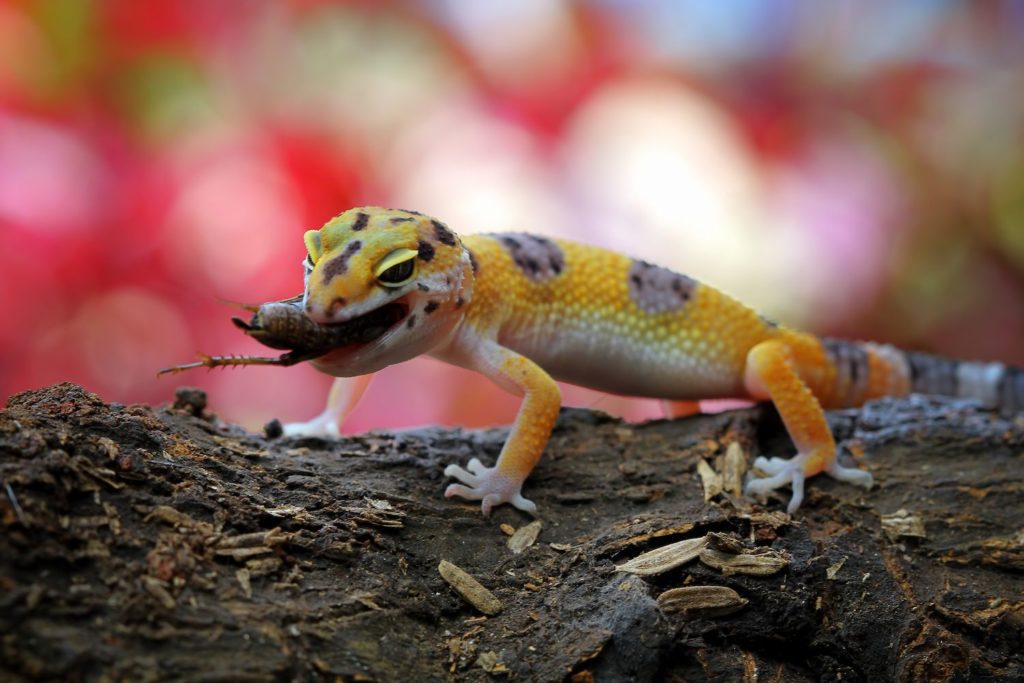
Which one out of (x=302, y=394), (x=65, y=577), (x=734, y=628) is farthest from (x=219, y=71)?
(x=734, y=628)

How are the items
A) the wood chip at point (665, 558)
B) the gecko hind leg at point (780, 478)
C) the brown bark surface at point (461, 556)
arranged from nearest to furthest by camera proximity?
the brown bark surface at point (461, 556) → the wood chip at point (665, 558) → the gecko hind leg at point (780, 478)

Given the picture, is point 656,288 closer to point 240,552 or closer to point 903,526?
point 903,526

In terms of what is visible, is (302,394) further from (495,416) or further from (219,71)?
(219,71)

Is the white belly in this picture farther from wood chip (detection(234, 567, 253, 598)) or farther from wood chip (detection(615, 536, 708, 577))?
wood chip (detection(234, 567, 253, 598))

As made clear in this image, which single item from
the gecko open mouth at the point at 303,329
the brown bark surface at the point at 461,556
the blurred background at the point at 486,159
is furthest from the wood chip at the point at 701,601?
the blurred background at the point at 486,159

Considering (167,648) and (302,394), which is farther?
(302,394)

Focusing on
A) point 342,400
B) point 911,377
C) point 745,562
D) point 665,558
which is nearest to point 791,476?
point 745,562

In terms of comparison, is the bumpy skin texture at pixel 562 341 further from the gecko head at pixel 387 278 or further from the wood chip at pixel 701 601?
the wood chip at pixel 701 601
